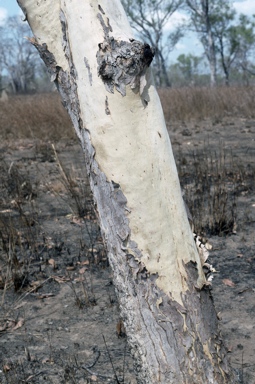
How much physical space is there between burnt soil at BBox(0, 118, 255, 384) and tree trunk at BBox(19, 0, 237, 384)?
496 mm

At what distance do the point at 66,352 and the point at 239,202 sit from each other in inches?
125

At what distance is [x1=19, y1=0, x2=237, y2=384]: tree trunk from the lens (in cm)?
162

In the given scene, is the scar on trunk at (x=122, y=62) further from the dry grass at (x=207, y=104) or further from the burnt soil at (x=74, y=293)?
the dry grass at (x=207, y=104)

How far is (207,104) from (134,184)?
494 inches

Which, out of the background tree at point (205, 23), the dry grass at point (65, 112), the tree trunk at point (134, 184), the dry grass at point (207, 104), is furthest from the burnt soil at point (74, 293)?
the background tree at point (205, 23)

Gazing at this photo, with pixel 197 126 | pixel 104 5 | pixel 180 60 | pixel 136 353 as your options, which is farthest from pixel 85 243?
pixel 180 60

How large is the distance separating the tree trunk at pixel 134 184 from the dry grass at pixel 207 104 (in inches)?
454

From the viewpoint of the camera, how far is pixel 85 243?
14.8ft

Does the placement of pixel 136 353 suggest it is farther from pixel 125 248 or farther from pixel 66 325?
pixel 66 325

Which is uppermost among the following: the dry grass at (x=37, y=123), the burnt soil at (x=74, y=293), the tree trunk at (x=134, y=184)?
the tree trunk at (x=134, y=184)

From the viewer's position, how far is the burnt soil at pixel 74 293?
8.93 ft

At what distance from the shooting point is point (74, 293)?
3498 millimetres

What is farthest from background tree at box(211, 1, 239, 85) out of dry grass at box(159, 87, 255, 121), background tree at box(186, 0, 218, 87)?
dry grass at box(159, 87, 255, 121)

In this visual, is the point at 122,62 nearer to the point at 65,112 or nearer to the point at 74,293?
the point at 74,293
